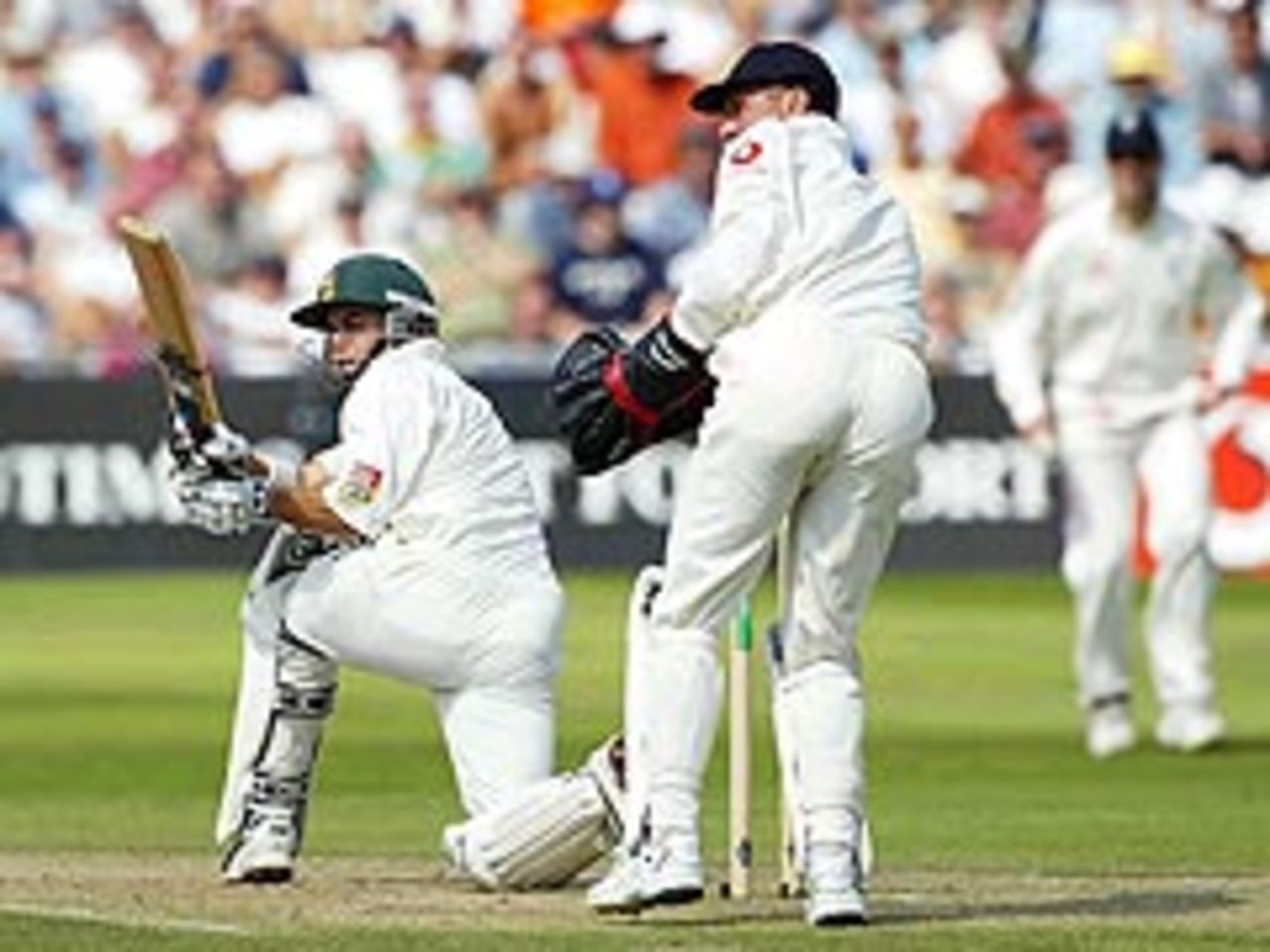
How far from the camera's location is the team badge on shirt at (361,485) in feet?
35.7

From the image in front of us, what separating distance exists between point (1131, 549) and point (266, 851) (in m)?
6.19

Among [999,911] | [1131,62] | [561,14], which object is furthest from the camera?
[561,14]

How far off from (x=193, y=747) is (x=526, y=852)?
5.72 m

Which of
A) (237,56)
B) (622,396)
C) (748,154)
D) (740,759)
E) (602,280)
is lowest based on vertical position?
(602,280)

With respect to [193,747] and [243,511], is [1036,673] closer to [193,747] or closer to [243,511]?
[193,747]

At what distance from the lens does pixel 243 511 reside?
10.9 meters

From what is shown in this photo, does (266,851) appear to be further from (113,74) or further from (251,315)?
(113,74)

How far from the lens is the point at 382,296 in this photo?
11.3 meters

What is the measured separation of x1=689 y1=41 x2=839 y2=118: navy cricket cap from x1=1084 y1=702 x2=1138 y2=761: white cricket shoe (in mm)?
6411

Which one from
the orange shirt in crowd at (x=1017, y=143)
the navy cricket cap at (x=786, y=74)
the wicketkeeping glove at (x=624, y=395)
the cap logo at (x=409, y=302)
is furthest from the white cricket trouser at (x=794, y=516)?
the orange shirt in crowd at (x=1017, y=143)

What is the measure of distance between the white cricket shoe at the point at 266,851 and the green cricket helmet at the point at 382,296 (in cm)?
119

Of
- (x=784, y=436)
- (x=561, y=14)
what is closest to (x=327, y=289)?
(x=784, y=436)

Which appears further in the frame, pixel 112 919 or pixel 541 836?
pixel 541 836

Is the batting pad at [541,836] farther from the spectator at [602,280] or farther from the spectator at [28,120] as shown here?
the spectator at [28,120]
